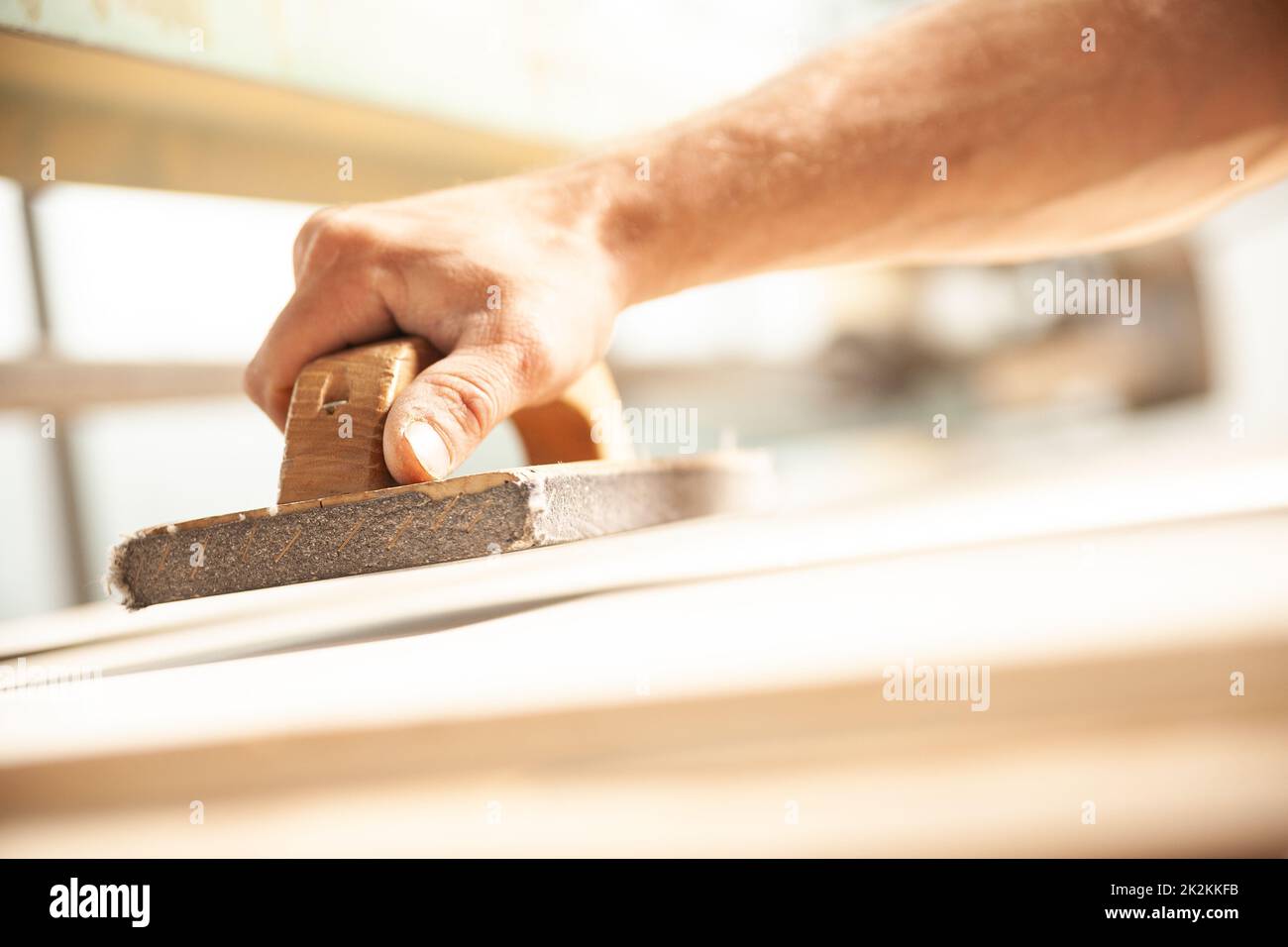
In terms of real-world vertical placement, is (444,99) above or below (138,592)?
above

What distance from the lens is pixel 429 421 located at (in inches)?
25.7

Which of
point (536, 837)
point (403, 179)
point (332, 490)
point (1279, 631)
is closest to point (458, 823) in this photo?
point (536, 837)

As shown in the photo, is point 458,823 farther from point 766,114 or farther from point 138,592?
point 766,114

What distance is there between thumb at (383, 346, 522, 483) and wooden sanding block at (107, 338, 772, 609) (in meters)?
0.02

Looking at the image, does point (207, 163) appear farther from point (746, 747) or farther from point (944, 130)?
point (746, 747)

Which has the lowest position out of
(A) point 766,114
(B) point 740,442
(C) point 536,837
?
(C) point 536,837

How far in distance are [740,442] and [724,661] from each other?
340cm

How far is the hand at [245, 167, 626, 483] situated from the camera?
70 cm

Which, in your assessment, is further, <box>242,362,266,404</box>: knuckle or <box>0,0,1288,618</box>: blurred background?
<box>0,0,1288,618</box>: blurred background

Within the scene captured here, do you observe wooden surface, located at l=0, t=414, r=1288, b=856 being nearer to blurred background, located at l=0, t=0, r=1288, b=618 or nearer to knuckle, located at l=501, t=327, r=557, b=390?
knuckle, located at l=501, t=327, r=557, b=390

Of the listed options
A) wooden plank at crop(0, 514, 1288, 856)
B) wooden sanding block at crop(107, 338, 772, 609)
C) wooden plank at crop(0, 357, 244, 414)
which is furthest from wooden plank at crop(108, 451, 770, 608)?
wooden plank at crop(0, 357, 244, 414)

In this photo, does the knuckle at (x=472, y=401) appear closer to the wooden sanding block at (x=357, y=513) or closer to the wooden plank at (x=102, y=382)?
the wooden sanding block at (x=357, y=513)

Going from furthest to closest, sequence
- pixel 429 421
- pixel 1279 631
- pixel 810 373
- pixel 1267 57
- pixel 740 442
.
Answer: pixel 810 373 < pixel 740 442 < pixel 1267 57 < pixel 429 421 < pixel 1279 631

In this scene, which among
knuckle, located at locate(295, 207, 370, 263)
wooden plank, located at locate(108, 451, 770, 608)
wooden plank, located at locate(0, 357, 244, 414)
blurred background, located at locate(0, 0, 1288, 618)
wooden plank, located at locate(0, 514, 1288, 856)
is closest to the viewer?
wooden plank, located at locate(0, 514, 1288, 856)
